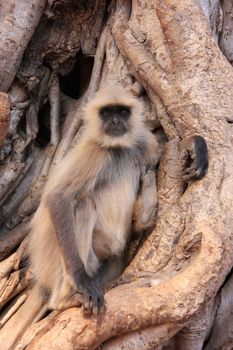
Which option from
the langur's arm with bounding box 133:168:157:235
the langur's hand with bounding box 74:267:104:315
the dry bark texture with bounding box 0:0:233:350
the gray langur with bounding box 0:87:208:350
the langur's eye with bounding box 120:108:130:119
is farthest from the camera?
the langur's eye with bounding box 120:108:130:119

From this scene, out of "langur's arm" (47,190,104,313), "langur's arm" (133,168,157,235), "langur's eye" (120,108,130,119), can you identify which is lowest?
"langur's arm" (133,168,157,235)

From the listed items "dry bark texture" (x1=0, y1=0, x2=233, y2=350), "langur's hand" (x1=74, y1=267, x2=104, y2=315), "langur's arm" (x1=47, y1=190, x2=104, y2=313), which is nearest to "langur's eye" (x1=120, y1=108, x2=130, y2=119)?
"dry bark texture" (x1=0, y1=0, x2=233, y2=350)

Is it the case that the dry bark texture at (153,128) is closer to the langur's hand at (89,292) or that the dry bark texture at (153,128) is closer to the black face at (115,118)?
the langur's hand at (89,292)

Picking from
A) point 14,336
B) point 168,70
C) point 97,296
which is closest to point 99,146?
point 168,70

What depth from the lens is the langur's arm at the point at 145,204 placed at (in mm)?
2801

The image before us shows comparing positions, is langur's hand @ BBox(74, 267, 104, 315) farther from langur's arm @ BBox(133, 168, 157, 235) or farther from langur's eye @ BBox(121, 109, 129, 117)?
langur's eye @ BBox(121, 109, 129, 117)

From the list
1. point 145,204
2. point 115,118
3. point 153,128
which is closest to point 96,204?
point 145,204

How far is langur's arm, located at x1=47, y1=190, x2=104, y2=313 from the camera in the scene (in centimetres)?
235

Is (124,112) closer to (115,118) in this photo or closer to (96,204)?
(115,118)

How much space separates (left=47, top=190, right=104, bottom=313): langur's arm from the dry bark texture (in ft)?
0.25

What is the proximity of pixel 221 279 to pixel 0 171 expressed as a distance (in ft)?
4.88

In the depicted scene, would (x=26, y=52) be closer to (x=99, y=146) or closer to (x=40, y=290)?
(x=99, y=146)

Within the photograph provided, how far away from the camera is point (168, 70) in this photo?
10.2 feet

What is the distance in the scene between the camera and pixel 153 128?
3217 millimetres
